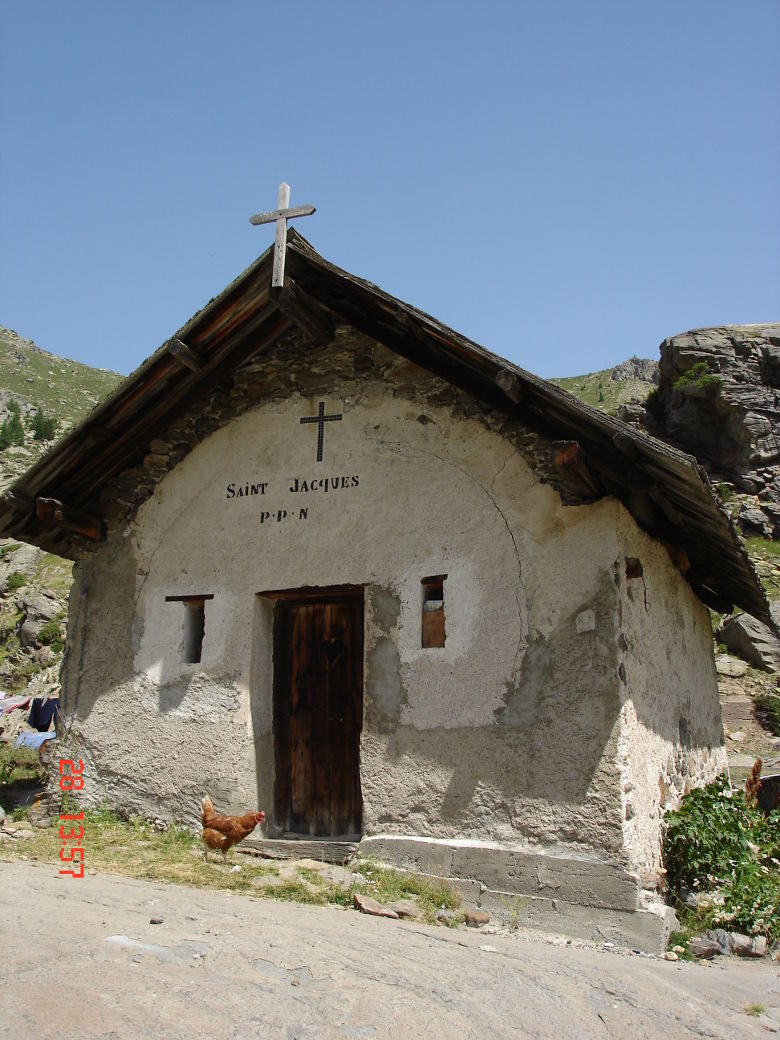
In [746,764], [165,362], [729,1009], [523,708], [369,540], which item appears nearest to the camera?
[729,1009]

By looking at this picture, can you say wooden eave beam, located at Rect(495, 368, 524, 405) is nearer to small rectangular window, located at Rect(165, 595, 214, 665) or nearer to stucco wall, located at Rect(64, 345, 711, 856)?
stucco wall, located at Rect(64, 345, 711, 856)

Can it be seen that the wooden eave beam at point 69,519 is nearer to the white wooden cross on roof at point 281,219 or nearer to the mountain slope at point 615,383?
the white wooden cross on roof at point 281,219

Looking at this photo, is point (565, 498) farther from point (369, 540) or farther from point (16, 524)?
point (16, 524)

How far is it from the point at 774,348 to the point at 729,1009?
26588 millimetres

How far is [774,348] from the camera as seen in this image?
28281mm

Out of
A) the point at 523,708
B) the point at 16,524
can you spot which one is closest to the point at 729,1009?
the point at 523,708

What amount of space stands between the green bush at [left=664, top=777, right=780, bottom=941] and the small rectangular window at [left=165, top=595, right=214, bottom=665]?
177 inches

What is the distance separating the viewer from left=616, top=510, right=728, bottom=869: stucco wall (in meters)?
6.88

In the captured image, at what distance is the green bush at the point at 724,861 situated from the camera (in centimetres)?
668

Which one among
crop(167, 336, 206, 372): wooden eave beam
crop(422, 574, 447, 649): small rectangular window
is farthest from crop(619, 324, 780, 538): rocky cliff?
crop(167, 336, 206, 372): wooden eave beam

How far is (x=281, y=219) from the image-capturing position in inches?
335

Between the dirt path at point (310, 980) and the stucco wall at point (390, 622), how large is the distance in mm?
1274

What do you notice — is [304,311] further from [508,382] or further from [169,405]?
[508,382]

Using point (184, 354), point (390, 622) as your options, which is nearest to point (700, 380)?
point (184, 354)
